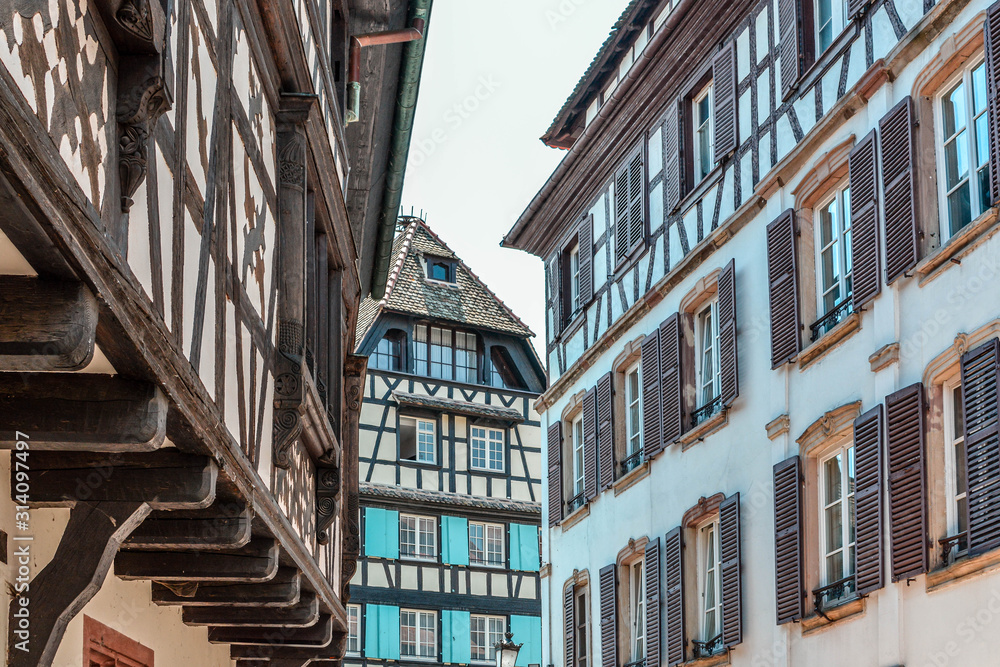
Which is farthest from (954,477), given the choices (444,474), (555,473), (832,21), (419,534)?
(444,474)

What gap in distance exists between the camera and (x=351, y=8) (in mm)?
12984

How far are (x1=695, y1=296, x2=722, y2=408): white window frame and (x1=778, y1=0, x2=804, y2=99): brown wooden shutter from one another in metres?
2.76

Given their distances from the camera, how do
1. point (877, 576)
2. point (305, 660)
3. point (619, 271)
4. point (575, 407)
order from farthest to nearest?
1. point (575, 407)
2. point (619, 271)
3. point (877, 576)
4. point (305, 660)

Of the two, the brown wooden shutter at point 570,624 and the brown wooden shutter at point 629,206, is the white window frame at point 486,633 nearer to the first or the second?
the brown wooden shutter at point 570,624

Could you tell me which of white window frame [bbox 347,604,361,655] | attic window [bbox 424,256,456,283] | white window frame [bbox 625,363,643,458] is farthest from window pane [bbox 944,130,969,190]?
attic window [bbox 424,256,456,283]

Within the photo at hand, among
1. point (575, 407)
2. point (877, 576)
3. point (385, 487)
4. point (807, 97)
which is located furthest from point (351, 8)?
point (385, 487)

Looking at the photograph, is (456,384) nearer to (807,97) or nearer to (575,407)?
(575,407)

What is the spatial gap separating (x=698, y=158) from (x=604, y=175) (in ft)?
11.4

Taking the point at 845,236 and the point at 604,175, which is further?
the point at 604,175

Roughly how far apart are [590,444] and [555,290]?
339 centimetres

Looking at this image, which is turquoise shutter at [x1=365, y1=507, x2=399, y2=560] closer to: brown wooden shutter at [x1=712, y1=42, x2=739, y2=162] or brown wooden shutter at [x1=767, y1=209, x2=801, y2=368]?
brown wooden shutter at [x1=712, y1=42, x2=739, y2=162]

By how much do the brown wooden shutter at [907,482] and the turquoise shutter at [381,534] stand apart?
19.9 m

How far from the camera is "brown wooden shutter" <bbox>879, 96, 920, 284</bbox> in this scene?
11.3 metres

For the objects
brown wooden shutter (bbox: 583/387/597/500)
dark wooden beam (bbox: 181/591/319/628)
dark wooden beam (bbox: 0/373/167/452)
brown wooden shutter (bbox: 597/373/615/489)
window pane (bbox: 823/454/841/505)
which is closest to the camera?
dark wooden beam (bbox: 0/373/167/452)
